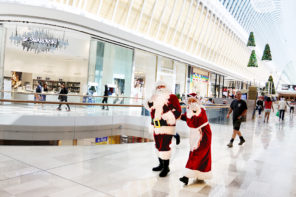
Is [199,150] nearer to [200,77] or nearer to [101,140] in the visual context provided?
[101,140]

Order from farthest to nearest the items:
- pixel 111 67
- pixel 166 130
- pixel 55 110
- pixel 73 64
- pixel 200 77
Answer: pixel 200 77, pixel 73 64, pixel 111 67, pixel 55 110, pixel 166 130

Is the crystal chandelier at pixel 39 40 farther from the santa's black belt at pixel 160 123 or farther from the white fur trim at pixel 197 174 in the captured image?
the white fur trim at pixel 197 174

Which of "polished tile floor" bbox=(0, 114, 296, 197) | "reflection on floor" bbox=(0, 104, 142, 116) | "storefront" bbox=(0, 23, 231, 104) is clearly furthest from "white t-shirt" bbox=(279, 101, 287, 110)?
"polished tile floor" bbox=(0, 114, 296, 197)

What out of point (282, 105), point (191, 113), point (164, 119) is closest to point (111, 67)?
point (282, 105)

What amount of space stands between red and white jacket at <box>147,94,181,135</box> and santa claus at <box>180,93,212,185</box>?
0.91 ft

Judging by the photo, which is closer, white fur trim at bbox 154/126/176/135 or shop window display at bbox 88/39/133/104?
white fur trim at bbox 154/126/176/135

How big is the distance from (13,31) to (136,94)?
8.95 metres

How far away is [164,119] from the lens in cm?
415

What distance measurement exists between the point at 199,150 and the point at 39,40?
12981mm

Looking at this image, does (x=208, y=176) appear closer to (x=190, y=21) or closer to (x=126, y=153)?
(x=126, y=153)

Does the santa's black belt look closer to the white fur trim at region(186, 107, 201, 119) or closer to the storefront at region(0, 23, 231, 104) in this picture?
the white fur trim at region(186, 107, 201, 119)

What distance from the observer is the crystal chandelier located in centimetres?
1374

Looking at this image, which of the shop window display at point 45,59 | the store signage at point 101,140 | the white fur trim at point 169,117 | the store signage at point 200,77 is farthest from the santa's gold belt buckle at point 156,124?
the store signage at point 200,77

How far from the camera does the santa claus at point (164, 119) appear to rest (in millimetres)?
4141
